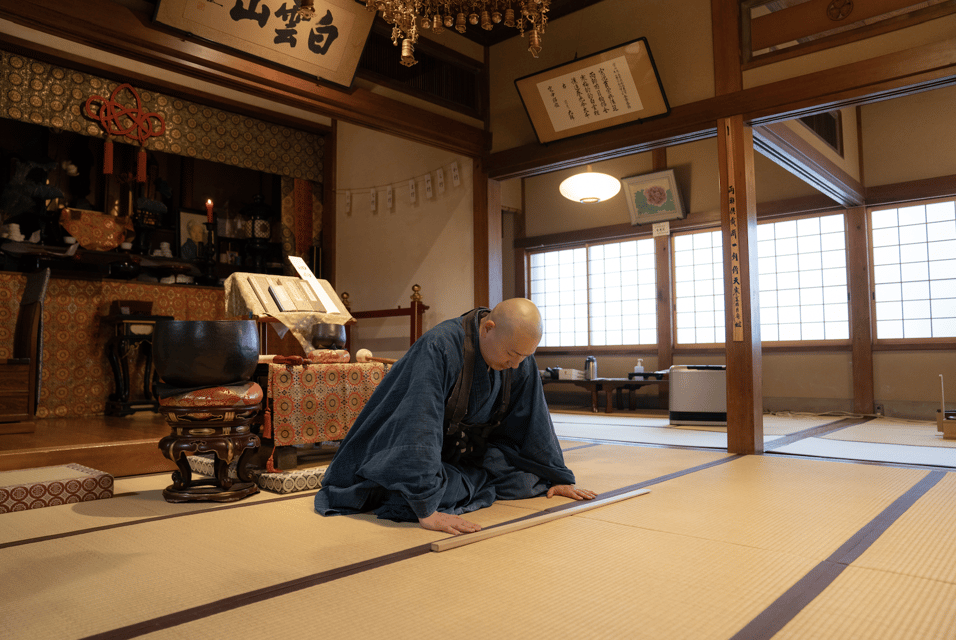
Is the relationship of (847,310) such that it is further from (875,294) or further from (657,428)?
(657,428)

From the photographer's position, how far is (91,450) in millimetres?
3139

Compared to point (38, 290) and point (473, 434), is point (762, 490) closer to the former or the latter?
point (473, 434)

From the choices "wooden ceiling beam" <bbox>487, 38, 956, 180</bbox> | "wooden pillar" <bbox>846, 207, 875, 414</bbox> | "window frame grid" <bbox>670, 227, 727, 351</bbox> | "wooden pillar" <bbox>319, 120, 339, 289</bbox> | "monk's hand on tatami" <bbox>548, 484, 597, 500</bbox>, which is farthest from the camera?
"window frame grid" <bbox>670, 227, 727, 351</bbox>

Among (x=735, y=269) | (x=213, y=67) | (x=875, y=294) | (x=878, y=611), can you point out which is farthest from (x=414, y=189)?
(x=878, y=611)

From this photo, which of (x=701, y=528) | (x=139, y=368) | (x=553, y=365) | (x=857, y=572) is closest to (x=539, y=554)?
(x=701, y=528)

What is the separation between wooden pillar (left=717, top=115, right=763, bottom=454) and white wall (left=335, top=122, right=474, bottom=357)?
2.17m

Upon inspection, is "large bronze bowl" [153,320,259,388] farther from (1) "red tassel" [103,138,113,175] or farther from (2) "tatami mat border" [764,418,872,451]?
(1) "red tassel" [103,138,113,175]

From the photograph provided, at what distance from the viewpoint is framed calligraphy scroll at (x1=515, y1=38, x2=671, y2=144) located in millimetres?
4461

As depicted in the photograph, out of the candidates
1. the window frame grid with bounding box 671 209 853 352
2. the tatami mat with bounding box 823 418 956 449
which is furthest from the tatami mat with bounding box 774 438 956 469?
the window frame grid with bounding box 671 209 853 352

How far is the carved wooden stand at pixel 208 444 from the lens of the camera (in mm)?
2549

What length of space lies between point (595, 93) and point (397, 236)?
245 cm

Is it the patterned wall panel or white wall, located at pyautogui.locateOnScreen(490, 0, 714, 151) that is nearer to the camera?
white wall, located at pyautogui.locateOnScreen(490, 0, 714, 151)

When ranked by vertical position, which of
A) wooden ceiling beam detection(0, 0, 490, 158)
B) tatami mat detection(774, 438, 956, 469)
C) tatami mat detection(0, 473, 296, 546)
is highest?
wooden ceiling beam detection(0, 0, 490, 158)

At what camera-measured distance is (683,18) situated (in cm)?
442
